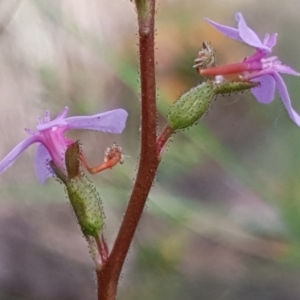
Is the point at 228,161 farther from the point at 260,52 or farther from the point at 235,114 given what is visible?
the point at 260,52

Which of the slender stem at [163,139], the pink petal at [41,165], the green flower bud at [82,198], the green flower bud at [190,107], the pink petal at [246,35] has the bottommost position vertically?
the green flower bud at [82,198]

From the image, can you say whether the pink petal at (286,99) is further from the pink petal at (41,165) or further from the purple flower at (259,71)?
the pink petal at (41,165)

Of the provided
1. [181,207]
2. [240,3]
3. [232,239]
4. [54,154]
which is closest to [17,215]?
[181,207]

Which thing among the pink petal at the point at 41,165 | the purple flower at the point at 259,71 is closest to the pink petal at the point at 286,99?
the purple flower at the point at 259,71

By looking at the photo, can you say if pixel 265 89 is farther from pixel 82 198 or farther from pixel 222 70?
pixel 82 198

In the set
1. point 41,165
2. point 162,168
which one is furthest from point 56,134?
point 162,168

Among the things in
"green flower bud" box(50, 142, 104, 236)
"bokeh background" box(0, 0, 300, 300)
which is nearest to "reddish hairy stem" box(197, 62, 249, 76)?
"green flower bud" box(50, 142, 104, 236)
